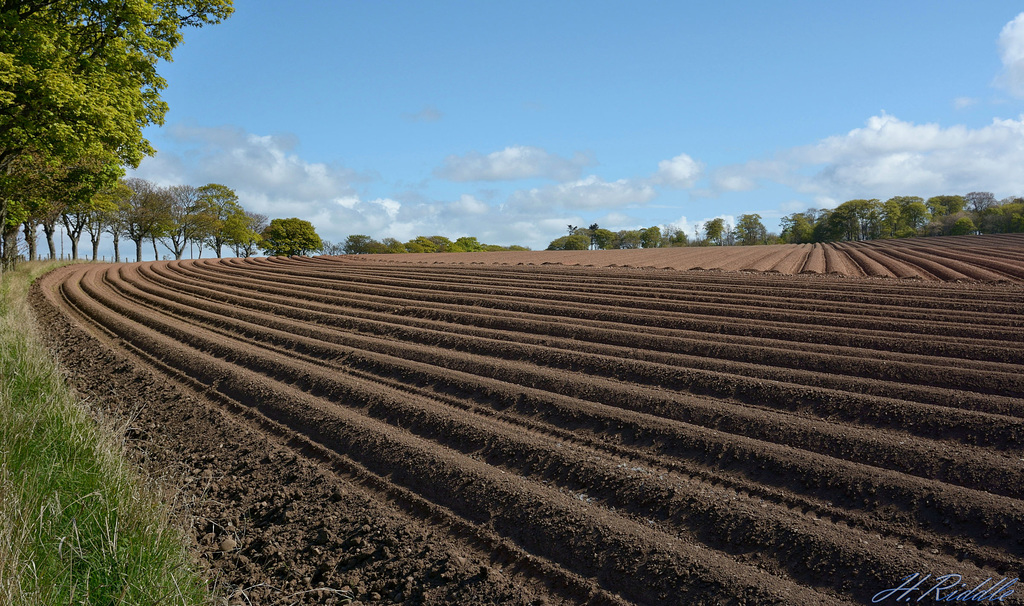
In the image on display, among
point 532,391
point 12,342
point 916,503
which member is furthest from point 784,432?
point 12,342

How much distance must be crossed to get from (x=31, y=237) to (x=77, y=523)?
41729 mm

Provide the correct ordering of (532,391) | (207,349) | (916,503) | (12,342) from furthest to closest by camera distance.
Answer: (207,349) → (12,342) → (532,391) → (916,503)

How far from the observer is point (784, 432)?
588 cm

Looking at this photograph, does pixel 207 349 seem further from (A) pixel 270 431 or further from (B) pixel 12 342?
(A) pixel 270 431

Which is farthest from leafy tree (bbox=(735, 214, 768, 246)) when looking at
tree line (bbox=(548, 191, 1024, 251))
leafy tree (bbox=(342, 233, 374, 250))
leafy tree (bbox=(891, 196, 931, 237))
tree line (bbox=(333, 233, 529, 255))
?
leafy tree (bbox=(342, 233, 374, 250))

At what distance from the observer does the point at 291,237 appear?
2243 inches

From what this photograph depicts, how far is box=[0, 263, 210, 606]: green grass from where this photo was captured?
10.9 ft

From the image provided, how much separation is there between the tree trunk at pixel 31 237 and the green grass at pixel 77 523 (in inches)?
1448

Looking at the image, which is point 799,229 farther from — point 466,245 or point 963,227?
point 466,245

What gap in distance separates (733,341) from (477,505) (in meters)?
6.01

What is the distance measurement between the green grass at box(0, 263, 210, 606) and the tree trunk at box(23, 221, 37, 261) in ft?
121

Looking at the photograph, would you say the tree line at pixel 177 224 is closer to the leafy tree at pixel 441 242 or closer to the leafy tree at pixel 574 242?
the leafy tree at pixel 441 242

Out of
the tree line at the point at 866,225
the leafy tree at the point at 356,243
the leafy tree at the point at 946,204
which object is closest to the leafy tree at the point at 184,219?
the leafy tree at the point at 356,243

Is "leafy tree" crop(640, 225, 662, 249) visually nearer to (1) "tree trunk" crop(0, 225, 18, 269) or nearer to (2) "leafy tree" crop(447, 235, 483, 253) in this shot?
(2) "leafy tree" crop(447, 235, 483, 253)
